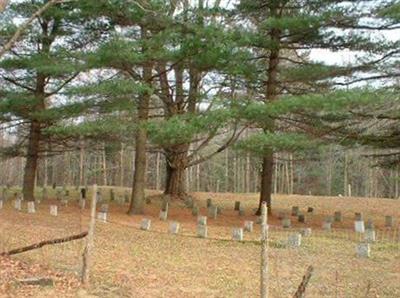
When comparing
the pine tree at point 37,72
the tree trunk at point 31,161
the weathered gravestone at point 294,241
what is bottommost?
the weathered gravestone at point 294,241

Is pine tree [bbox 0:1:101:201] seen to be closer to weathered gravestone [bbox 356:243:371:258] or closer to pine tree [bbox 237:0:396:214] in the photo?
pine tree [bbox 237:0:396:214]

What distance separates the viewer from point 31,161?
18203 mm

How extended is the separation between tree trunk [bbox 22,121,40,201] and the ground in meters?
3.23

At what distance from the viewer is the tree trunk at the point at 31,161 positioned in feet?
59.4

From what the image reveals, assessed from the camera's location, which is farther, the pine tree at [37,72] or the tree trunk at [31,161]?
the tree trunk at [31,161]

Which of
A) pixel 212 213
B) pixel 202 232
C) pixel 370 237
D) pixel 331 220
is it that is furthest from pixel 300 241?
pixel 212 213

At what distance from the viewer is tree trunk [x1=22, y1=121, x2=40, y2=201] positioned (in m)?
18.1

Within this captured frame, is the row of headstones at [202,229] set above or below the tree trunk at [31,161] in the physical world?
below

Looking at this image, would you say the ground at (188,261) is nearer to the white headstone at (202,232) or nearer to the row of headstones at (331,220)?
the white headstone at (202,232)

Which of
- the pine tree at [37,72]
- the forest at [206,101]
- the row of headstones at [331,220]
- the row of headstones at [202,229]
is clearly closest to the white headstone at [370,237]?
the forest at [206,101]

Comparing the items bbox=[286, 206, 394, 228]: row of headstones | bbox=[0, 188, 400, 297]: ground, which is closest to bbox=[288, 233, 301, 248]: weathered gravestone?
bbox=[0, 188, 400, 297]: ground

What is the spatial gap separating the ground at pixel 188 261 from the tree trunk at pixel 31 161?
3229 mm

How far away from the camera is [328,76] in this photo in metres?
15.3

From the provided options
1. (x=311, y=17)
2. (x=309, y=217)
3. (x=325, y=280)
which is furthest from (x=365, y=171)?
(x=325, y=280)
